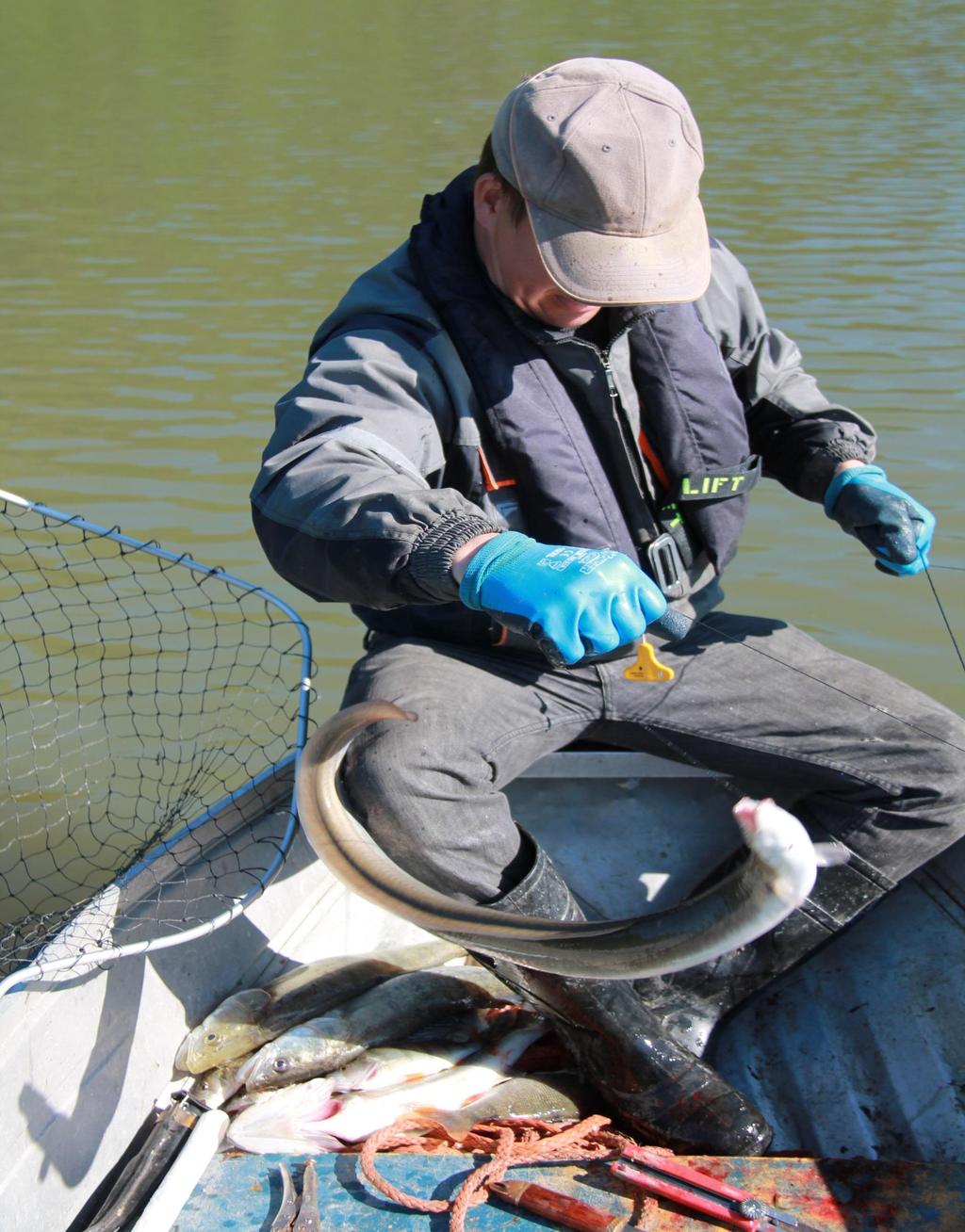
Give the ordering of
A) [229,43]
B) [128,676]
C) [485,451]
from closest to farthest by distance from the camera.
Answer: [485,451] < [128,676] < [229,43]

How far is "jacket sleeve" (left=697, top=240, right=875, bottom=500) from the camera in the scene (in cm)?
326

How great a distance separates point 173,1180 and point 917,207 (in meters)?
9.91

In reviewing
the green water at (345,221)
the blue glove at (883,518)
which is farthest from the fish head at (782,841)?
the green water at (345,221)

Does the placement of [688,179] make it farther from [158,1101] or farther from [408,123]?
[408,123]

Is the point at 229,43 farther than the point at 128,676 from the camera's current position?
Yes

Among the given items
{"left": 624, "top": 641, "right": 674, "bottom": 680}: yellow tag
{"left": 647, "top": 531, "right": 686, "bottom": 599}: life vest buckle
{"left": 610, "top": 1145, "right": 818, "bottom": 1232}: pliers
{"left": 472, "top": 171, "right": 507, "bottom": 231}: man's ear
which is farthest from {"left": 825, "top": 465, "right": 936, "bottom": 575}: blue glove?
{"left": 610, "top": 1145, "right": 818, "bottom": 1232}: pliers

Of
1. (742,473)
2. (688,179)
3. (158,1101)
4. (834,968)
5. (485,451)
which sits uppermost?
(688,179)

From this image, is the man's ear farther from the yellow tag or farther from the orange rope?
the orange rope

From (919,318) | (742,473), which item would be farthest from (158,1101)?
(919,318)

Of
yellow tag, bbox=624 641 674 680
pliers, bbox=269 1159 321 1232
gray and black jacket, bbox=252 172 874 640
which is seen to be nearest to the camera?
pliers, bbox=269 1159 321 1232

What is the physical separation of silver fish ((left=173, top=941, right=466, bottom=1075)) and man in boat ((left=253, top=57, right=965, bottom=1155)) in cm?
50

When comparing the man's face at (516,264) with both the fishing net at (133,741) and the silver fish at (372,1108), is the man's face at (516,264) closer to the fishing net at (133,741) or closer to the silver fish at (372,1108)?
the fishing net at (133,741)

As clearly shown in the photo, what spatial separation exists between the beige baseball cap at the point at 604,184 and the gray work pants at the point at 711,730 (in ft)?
2.73

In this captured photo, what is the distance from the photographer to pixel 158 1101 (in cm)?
270
